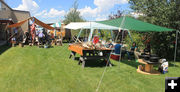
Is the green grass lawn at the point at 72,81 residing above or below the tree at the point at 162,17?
below

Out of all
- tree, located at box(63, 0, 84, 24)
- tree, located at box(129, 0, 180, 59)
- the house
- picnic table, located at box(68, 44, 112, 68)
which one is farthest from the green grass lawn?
tree, located at box(63, 0, 84, 24)

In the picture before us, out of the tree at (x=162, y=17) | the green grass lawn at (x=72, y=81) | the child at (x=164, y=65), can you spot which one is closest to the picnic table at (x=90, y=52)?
the green grass lawn at (x=72, y=81)

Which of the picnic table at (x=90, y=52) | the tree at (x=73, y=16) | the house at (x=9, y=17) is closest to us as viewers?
the picnic table at (x=90, y=52)

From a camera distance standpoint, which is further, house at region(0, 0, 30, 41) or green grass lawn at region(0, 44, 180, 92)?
house at region(0, 0, 30, 41)

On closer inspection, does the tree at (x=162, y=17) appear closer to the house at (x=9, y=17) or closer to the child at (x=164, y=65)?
the child at (x=164, y=65)

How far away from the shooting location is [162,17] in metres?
8.59

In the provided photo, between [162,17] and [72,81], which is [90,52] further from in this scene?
[162,17]

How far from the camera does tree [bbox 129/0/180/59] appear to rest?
853 centimetres

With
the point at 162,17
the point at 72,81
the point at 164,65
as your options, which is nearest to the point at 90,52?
the point at 72,81

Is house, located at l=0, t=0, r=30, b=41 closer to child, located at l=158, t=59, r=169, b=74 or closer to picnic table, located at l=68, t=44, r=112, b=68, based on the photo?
picnic table, located at l=68, t=44, r=112, b=68

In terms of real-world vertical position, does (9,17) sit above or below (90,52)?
above

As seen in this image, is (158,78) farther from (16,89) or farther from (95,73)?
(16,89)

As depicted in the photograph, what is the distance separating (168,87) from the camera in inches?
55.4

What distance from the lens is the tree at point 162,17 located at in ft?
28.0
